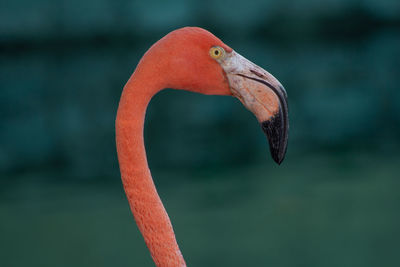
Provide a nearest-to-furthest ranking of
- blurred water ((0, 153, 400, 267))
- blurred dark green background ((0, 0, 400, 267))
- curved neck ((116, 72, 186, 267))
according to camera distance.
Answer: curved neck ((116, 72, 186, 267)), blurred water ((0, 153, 400, 267)), blurred dark green background ((0, 0, 400, 267))

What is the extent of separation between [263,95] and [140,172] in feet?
1.12

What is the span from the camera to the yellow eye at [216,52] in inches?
53.9

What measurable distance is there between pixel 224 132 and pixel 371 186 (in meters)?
1.48

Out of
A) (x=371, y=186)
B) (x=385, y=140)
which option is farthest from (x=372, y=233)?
(x=385, y=140)

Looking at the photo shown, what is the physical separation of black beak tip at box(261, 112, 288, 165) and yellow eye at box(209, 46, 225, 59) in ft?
0.63

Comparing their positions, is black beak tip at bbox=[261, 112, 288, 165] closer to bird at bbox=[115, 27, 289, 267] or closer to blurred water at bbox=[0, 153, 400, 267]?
bird at bbox=[115, 27, 289, 267]

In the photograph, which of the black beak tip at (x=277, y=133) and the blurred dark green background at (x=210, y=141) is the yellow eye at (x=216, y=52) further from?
the blurred dark green background at (x=210, y=141)

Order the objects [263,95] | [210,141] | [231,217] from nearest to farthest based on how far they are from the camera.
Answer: [263,95], [231,217], [210,141]

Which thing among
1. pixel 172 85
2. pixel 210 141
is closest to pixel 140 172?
pixel 172 85

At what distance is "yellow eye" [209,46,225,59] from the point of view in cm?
137

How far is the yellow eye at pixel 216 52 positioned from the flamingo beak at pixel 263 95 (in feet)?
0.04

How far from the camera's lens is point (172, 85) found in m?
1.39

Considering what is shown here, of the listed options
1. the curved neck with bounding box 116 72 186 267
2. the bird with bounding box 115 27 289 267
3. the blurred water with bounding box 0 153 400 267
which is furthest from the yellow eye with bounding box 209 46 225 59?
Result: the blurred water with bounding box 0 153 400 267

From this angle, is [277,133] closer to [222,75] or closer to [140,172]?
[222,75]
